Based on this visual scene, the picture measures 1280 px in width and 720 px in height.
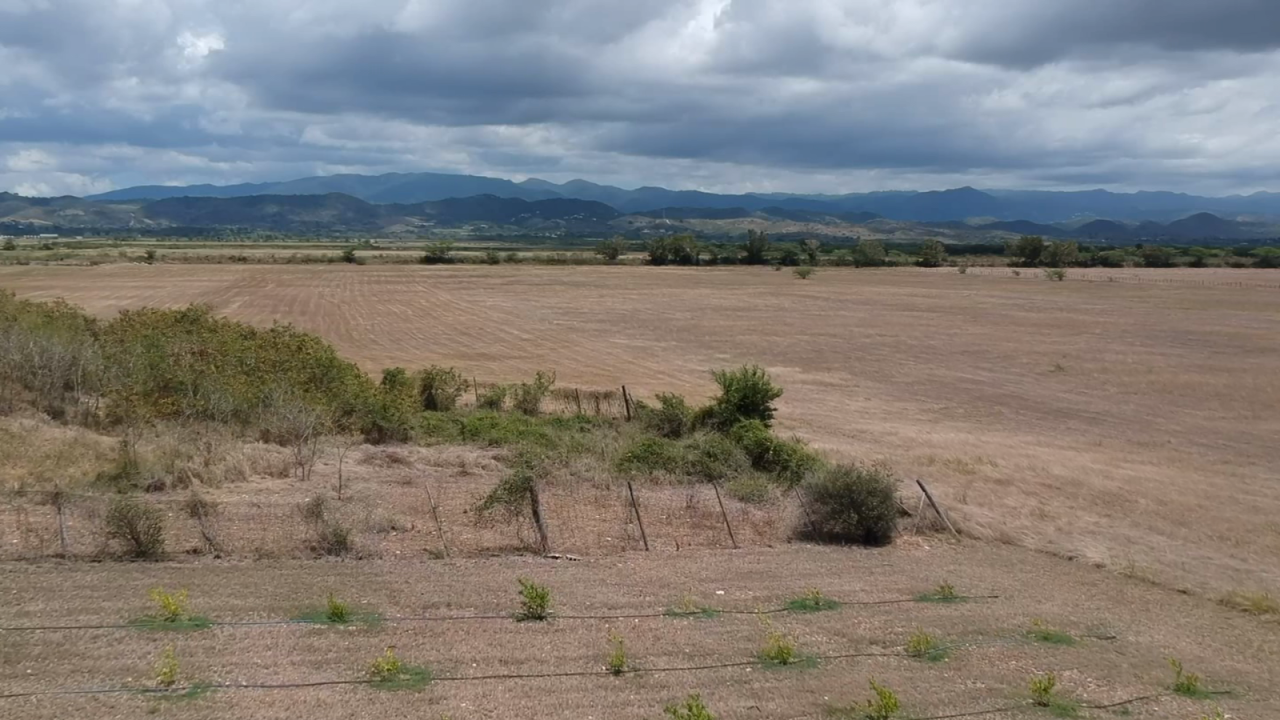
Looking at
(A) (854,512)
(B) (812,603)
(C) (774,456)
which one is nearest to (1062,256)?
(C) (774,456)

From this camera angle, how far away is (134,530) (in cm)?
1264

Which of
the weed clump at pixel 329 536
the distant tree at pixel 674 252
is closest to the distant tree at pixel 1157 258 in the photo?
the distant tree at pixel 674 252

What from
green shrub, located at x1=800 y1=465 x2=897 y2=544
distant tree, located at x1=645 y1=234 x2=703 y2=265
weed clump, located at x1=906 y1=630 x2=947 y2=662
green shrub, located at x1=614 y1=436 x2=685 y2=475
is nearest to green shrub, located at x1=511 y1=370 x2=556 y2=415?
green shrub, located at x1=614 y1=436 x2=685 y2=475

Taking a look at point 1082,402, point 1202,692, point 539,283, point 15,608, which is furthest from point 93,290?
point 1202,692

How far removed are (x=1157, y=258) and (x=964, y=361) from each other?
128417 mm

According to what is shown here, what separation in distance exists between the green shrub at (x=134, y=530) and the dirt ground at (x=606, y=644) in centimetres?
40

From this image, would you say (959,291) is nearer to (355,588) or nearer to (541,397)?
(541,397)

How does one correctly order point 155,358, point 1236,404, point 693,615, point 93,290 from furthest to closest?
point 93,290
point 1236,404
point 155,358
point 693,615

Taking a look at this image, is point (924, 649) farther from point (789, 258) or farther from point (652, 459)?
point (789, 258)

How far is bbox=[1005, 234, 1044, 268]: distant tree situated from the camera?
161125mm

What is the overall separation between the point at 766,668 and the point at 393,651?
3.65m

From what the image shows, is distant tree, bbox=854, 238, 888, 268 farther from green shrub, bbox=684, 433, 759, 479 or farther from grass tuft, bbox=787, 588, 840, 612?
grass tuft, bbox=787, 588, 840, 612

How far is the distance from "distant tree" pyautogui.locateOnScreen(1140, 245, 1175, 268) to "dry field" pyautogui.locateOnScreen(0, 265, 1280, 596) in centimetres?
4472

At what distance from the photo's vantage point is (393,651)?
31.9 ft
